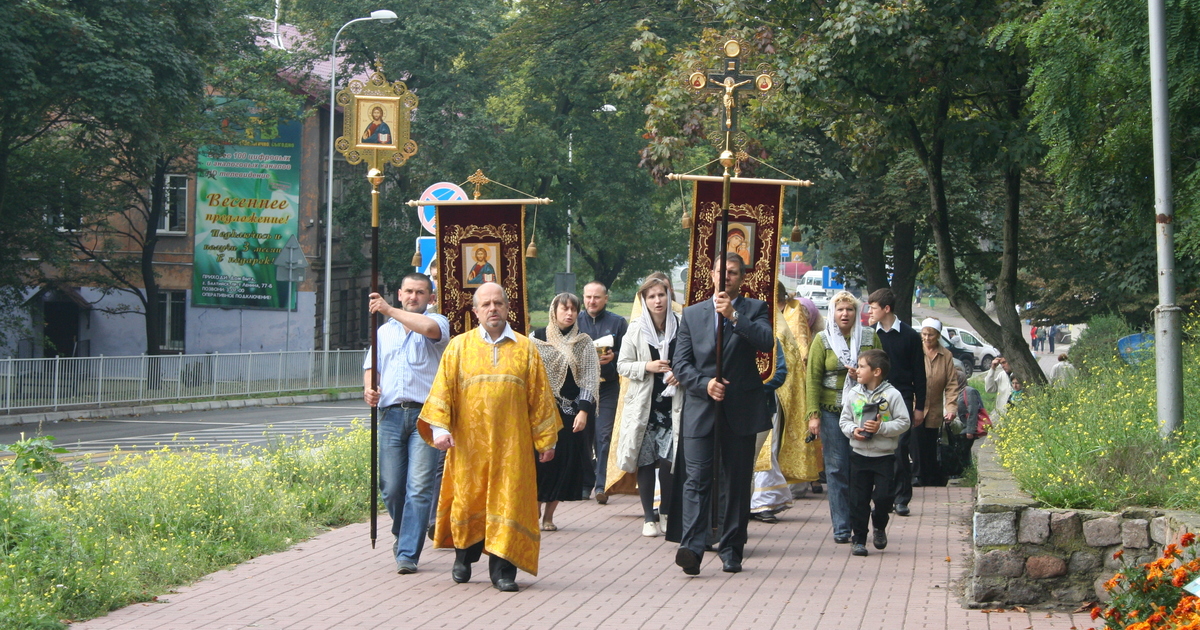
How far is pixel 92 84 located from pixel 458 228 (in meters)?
16.0

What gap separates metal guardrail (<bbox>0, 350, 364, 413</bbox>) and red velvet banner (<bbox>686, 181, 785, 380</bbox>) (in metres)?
17.0

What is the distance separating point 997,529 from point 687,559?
1.85 meters

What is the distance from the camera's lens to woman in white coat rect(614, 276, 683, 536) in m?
9.47

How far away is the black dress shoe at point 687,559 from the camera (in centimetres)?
791

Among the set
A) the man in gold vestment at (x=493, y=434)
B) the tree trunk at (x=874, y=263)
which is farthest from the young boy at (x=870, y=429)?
the tree trunk at (x=874, y=263)

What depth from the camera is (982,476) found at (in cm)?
826

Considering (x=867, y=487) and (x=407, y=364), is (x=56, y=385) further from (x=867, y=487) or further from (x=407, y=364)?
(x=867, y=487)

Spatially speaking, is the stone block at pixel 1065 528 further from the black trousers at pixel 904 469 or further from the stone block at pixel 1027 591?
the black trousers at pixel 904 469

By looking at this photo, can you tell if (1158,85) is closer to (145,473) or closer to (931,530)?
(931,530)

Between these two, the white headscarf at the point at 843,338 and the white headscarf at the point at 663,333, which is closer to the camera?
the white headscarf at the point at 663,333

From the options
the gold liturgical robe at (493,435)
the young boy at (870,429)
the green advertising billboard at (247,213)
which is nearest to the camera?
the gold liturgical robe at (493,435)

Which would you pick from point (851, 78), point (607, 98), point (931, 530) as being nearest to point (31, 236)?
point (607, 98)

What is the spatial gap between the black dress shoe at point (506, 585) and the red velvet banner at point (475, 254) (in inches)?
145

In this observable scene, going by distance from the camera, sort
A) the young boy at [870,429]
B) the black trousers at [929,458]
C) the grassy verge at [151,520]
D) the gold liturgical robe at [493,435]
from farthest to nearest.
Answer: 1. the black trousers at [929,458]
2. the young boy at [870,429]
3. the gold liturgical robe at [493,435]
4. the grassy verge at [151,520]
